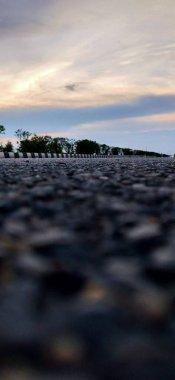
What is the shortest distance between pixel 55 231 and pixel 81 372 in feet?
3.46

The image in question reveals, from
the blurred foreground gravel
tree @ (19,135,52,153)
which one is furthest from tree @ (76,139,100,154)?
the blurred foreground gravel

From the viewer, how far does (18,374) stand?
2.45 ft

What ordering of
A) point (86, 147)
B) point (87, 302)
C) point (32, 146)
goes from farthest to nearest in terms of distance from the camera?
point (86, 147) < point (32, 146) < point (87, 302)

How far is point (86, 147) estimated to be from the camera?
586 feet

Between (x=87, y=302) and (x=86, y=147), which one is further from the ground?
(x=87, y=302)

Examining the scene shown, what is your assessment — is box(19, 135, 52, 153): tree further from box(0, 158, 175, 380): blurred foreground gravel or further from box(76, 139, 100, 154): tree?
box(0, 158, 175, 380): blurred foreground gravel

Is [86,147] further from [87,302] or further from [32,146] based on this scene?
[87,302]

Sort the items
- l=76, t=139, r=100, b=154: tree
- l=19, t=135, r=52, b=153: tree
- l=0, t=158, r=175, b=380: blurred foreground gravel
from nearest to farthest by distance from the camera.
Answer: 1. l=0, t=158, r=175, b=380: blurred foreground gravel
2. l=19, t=135, r=52, b=153: tree
3. l=76, t=139, r=100, b=154: tree

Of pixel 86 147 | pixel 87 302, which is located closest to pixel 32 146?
pixel 86 147

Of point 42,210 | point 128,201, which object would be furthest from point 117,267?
point 128,201

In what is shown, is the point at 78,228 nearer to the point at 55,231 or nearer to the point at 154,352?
the point at 55,231

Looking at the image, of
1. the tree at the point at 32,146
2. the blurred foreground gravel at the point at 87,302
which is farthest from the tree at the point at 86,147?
the blurred foreground gravel at the point at 87,302

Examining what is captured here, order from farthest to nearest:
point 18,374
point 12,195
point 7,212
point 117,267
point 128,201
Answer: point 12,195 → point 128,201 → point 7,212 → point 117,267 → point 18,374

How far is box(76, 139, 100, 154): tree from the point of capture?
6978 inches
